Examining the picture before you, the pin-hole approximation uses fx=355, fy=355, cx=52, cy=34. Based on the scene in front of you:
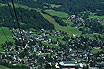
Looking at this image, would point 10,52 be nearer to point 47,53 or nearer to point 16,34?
point 47,53

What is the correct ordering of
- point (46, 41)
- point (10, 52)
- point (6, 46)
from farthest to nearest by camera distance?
point (46, 41), point (6, 46), point (10, 52)

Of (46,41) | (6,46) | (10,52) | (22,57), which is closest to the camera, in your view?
(22,57)

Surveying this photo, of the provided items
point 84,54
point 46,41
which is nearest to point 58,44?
point 46,41

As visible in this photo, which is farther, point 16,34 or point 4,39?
point 16,34

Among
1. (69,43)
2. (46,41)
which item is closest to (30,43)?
(46,41)

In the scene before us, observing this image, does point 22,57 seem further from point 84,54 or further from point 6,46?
point 84,54

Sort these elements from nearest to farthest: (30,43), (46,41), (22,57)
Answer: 1. (22,57)
2. (30,43)
3. (46,41)
